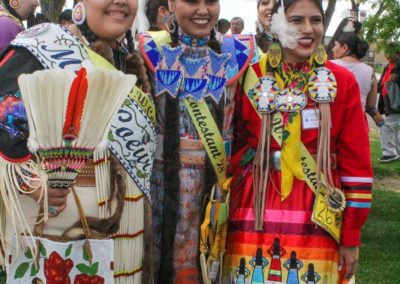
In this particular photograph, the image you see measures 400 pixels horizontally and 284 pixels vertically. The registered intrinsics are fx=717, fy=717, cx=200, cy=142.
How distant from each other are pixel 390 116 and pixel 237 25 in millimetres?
3712

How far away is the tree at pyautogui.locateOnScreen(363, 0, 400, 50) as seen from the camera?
29.0ft

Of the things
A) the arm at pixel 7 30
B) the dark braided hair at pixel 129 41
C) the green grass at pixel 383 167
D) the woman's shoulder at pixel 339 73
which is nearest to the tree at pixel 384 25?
the green grass at pixel 383 167

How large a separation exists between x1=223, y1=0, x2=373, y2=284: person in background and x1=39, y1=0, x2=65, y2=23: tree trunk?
5.38m

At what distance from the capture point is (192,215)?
3.05 meters

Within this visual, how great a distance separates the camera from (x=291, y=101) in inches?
116

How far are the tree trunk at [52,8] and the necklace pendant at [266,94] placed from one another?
533 centimetres

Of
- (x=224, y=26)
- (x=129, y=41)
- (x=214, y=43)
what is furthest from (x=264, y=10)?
(x=224, y=26)

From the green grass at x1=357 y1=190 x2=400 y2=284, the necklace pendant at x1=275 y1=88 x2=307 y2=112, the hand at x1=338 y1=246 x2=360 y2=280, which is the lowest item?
the green grass at x1=357 y1=190 x2=400 y2=284

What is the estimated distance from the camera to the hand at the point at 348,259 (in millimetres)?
2953

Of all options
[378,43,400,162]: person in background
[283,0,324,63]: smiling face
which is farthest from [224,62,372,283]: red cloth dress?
[378,43,400,162]: person in background

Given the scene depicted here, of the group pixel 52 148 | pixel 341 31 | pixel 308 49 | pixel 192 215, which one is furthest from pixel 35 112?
pixel 341 31

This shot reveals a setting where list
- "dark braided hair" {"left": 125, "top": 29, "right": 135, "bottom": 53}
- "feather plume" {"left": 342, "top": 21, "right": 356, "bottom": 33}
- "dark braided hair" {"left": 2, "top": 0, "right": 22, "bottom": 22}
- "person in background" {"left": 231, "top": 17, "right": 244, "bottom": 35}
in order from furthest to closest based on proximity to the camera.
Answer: "person in background" {"left": 231, "top": 17, "right": 244, "bottom": 35}, "feather plume" {"left": 342, "top": 21, "right": 356, "bottom": 33}, "dark braided hair" {"left": 2, "top": 0, "right": 22, "bottom": 22}, "dark braided hair" {"left": 125, "top": 29, "right": 135, "bottom": 53}

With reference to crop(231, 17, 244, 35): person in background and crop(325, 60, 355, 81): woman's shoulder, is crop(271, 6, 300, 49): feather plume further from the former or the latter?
crop(231, 17, 244, 35): person in background

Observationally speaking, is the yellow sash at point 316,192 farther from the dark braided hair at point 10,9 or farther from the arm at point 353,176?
the dark braided hair at point 10,9
